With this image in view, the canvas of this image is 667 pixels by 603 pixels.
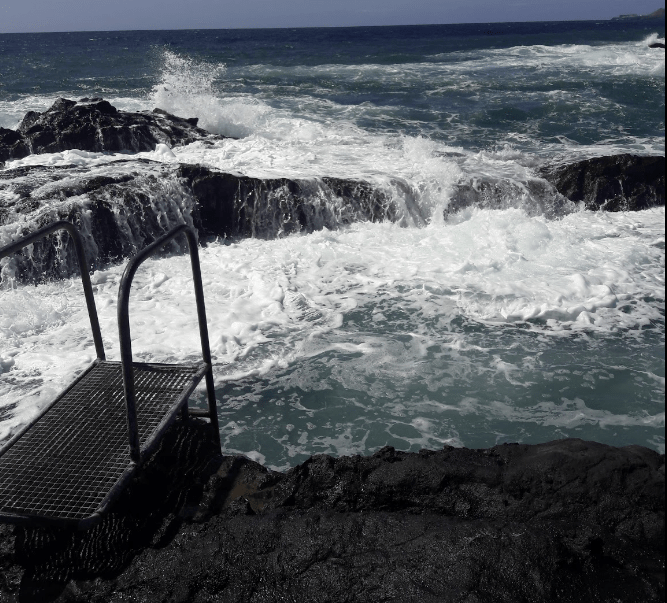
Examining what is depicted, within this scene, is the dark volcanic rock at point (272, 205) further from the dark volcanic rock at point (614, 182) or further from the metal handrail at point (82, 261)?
the metal handrail at point (82, 261)

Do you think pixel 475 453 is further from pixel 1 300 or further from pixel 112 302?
pixel 1 300

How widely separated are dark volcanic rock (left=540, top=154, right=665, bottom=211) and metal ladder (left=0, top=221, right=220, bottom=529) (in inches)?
386

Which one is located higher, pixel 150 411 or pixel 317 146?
pixel 317 146

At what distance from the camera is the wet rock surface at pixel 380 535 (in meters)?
2.59

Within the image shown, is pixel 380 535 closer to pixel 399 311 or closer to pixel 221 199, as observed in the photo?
pixel 399 311

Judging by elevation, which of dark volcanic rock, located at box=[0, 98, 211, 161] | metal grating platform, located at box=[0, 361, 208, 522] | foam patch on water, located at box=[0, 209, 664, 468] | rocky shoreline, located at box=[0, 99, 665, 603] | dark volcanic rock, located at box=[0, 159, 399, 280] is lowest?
foam patch on water, located at box=[0, 209, 664, 468]

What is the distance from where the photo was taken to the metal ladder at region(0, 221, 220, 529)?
3.08 m

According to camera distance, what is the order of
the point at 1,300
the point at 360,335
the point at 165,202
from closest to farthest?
the point at 360,335
the point at 1,300
the point at 165,202

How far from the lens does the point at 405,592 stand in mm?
2557

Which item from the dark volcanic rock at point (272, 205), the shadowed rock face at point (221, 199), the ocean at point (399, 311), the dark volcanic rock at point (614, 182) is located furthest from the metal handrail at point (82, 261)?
the dark volcanic rock at point (614, 182)

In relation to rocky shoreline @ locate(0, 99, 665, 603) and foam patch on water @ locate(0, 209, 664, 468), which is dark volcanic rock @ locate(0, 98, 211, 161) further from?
rocky shoreline @ locate(0, 99, 665, 603)

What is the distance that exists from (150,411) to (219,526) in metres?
1.02

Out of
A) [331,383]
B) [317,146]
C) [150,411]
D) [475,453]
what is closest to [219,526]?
[150,411]

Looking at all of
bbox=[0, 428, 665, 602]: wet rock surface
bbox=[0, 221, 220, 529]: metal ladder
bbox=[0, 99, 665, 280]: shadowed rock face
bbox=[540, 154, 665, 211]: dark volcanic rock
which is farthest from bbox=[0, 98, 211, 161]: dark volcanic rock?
bbox=[0, 428, 665, 602]: wet rock surface
